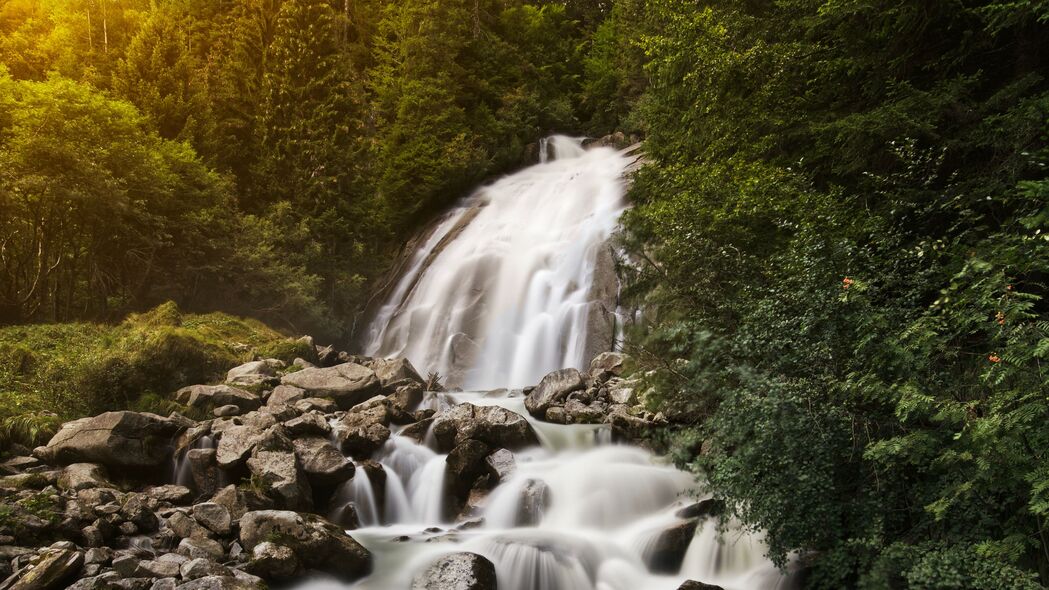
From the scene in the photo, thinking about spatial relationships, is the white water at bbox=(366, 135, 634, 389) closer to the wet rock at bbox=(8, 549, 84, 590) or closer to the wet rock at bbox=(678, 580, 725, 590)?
the wet rock at bbox=(678, 580, 725, 590)

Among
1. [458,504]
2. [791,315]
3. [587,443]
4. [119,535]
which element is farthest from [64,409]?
[791,315]

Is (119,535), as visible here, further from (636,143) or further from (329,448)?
(636,143)

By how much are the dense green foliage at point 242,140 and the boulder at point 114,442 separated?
416 inches

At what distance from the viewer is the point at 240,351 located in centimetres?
1736

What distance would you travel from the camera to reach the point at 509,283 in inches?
863

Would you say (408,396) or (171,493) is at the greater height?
(408,396)

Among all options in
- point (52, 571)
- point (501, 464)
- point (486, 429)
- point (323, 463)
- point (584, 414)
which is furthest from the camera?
point (584, 414)

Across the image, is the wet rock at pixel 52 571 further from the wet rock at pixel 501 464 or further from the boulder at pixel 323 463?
the wet rock at pixel 501 464

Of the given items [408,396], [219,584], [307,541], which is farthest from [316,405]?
[219,584]

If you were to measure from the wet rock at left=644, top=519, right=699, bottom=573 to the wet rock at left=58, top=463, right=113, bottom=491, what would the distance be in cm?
893

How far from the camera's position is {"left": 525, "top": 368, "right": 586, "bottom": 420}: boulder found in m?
14.1

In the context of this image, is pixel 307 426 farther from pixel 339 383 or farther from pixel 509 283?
pixel 509 283

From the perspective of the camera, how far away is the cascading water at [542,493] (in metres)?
8.73

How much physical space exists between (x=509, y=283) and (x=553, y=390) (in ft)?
26.5
